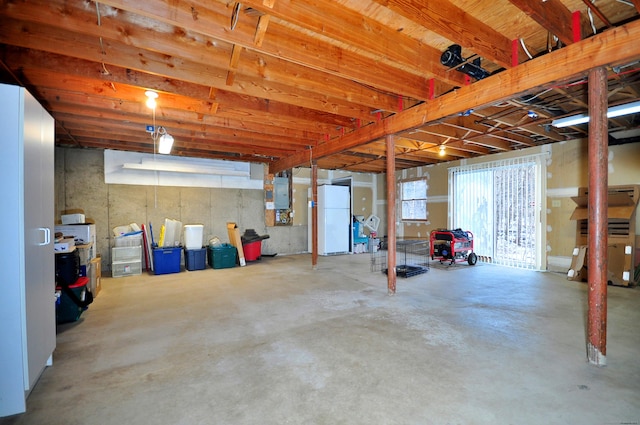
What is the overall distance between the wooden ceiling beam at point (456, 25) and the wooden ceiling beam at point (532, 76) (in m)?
0.21

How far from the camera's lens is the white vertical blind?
6.33 metres

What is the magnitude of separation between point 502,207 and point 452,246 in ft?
5.75

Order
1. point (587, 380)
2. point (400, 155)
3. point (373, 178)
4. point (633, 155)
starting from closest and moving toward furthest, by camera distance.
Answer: point (587, 380), point (633, 155), point (400, 155), point (373, 178)

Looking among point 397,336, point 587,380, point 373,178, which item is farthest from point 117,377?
point 373,178

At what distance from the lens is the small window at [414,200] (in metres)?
8.89

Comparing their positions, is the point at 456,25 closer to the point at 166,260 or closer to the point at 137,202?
the point at 166,260

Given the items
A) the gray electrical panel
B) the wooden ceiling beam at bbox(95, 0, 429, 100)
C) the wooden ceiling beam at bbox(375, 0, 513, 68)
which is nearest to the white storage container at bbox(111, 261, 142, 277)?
the gray electrical panel

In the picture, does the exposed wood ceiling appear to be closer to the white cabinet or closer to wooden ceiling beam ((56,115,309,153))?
wooden ceiling beam ((56,115,309,153))

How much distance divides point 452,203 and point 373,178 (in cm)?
317

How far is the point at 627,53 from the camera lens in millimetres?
2197

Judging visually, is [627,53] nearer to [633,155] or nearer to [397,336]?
[397,336]

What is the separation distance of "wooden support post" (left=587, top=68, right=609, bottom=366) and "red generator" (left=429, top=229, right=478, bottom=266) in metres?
4.09

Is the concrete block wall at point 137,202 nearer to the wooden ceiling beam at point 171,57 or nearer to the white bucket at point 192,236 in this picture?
the white bucket at point 192,236

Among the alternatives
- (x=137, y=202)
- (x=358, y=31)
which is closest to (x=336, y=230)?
(x=137, y=202)
